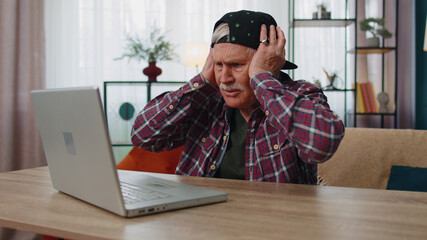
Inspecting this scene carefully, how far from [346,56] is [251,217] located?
10.3 ft

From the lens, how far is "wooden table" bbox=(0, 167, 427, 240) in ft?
2.18

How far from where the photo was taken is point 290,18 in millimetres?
3740

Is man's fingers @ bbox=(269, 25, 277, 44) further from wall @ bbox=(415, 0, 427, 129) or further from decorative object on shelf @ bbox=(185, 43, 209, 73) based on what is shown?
wall @ bbox=(415, 0, 427, 129)

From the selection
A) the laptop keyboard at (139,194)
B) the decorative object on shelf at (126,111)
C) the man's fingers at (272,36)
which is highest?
the man's fingers at (272,36)

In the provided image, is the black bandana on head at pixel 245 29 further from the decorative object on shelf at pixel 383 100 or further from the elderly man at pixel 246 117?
the decorative object on shelf at pixel 383 100

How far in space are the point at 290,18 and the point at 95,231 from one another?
3369mm

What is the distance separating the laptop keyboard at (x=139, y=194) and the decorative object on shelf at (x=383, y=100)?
295 centimetres

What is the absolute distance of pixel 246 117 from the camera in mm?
1431

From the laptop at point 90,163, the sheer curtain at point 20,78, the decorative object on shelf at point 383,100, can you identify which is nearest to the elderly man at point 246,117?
the laptop at point 90,163

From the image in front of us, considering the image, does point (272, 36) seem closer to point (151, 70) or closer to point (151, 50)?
point (151, 70)

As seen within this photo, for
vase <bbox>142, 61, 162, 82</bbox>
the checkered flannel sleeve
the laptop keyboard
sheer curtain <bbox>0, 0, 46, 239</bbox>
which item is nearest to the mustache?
the checkered flannel sleeve

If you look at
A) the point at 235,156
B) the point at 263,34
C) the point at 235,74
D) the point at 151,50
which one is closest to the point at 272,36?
the point at 263,34

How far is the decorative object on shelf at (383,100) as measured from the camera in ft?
11.3

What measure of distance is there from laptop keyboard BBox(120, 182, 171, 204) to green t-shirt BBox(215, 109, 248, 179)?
0.47 metres
